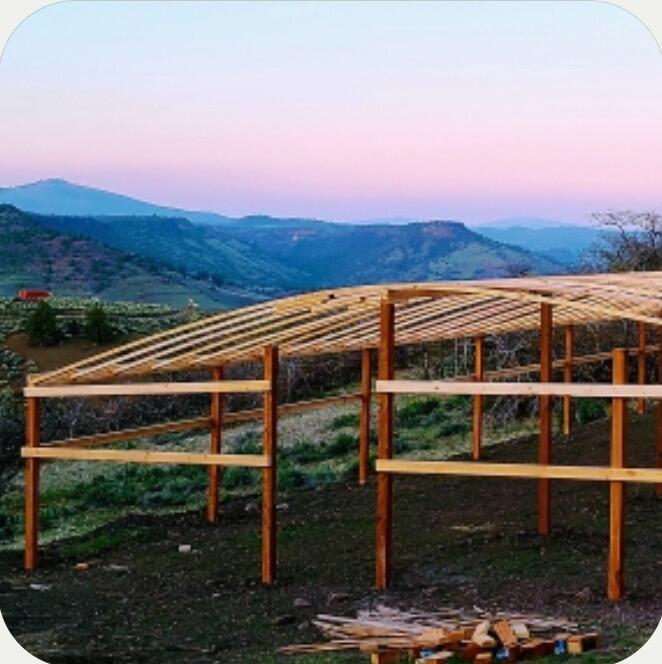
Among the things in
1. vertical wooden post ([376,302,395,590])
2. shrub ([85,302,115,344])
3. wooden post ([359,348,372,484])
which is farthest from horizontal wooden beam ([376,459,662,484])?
shrub ([85,302,115,344])

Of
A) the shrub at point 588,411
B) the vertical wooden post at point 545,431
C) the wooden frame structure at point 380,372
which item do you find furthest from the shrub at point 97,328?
the vertical wooden post at point 545,431

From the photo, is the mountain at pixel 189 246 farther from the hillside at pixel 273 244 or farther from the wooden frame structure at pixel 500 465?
the wooden frame structure at pixel 500 465

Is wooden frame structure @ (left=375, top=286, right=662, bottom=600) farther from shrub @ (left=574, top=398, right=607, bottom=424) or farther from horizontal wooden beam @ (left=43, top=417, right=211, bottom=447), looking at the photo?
shrub @ (left=574, top=398, right=607, bottom=424)

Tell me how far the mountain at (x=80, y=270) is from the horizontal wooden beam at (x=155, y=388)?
3470cm

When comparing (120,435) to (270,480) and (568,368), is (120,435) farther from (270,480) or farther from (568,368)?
(568,368)

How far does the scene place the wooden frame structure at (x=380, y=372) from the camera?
877cm

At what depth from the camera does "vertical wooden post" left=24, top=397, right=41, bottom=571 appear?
35.0 feet

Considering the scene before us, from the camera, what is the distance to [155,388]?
10.1 meters

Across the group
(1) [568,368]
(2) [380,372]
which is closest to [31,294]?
(1) [568,368]

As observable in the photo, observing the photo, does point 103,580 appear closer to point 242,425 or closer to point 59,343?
point 242,425

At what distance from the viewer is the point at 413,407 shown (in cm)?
2150

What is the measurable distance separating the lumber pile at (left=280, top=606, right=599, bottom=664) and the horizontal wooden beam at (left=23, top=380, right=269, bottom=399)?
2.08 meters

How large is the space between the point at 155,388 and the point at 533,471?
289cm

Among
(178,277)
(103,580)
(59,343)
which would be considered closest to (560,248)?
(59,343)
